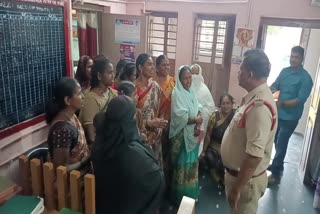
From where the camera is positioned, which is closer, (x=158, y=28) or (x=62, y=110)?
(x=62, y=110)

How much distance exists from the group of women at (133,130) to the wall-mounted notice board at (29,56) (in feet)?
0.51

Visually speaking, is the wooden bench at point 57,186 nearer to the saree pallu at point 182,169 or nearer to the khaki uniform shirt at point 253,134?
the khaki uniform shirt at point 253,134

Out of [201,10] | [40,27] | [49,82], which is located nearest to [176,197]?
[49,82]

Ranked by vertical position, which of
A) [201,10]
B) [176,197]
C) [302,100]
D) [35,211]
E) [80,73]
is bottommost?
[176,197]

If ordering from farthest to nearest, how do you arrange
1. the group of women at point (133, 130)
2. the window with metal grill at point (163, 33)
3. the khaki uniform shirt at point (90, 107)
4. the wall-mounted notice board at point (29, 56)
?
the window with metal grill at point (163, 33) < the khaki uniform shirt at point (90, 107) < the wall-mounted notice board at point (29, 56) < the group of women at point (133, 130)

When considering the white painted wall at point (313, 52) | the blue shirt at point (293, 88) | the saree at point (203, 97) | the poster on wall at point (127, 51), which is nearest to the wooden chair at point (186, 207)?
the saree at point (203, 97)

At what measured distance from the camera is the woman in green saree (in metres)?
2.09

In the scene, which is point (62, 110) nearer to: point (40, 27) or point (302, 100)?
point (40, 27)

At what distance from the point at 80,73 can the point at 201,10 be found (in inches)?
84.1

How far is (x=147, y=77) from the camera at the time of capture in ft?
6.57

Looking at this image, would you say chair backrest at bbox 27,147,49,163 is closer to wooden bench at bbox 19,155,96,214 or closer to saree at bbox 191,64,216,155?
wooden bench at bbox 19,155,96,214

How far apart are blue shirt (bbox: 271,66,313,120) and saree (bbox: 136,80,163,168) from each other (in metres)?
1.35

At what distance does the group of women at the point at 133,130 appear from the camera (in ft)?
3.53

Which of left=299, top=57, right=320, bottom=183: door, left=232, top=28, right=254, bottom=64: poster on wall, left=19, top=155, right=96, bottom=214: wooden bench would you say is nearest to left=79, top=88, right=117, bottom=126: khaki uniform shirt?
left=19, top=155, right=96, bottom=214: wooden bench
